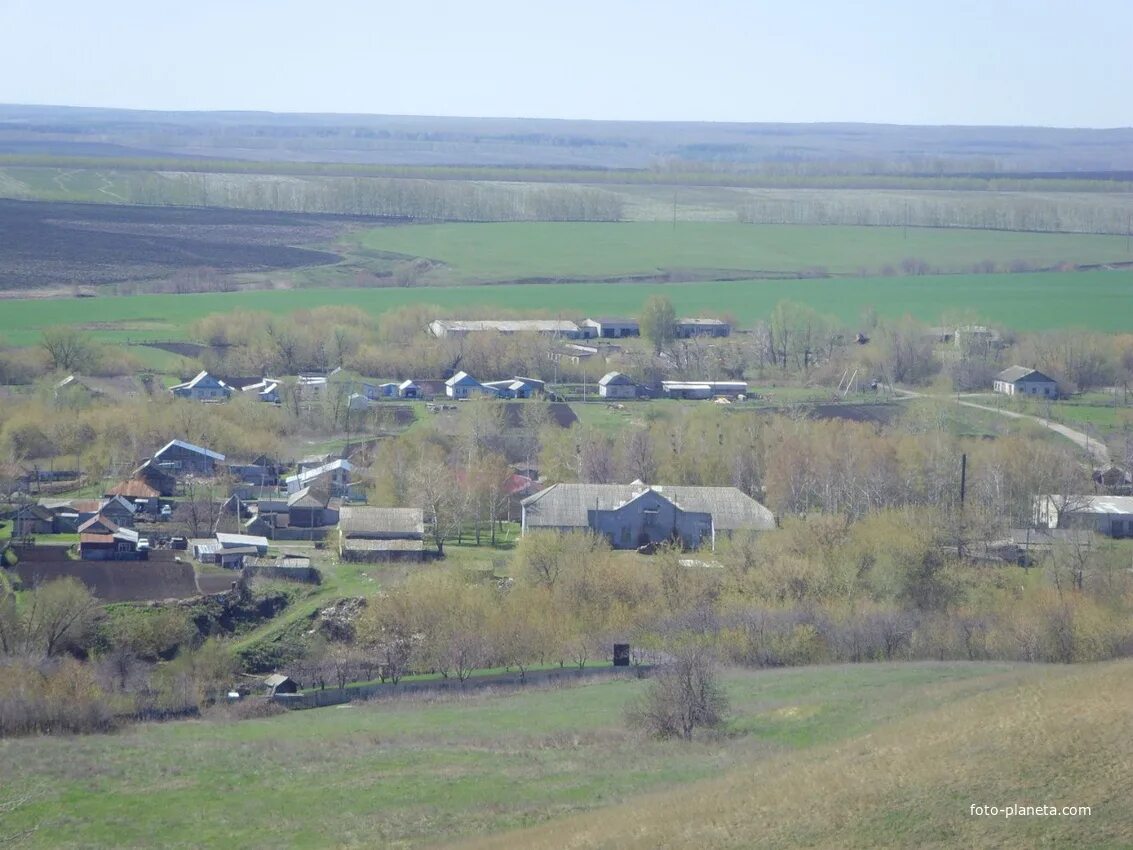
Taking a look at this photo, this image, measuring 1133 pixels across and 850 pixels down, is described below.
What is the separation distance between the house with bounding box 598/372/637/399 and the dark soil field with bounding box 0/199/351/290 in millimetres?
22882

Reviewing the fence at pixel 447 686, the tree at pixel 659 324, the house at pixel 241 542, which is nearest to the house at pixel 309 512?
the house at pixel 241 542

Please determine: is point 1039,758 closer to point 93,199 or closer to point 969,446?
point 969,446

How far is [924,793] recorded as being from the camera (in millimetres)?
11359

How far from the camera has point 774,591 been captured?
2072 cm

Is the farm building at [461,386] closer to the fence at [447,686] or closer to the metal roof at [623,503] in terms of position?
the metal roof at [623,503]

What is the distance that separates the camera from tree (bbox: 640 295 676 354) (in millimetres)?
44094

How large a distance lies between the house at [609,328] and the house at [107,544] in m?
24.8

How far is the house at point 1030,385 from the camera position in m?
37.6

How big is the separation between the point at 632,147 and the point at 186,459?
13386 cm

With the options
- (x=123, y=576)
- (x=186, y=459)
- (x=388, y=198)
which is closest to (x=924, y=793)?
(x=123, y=576)

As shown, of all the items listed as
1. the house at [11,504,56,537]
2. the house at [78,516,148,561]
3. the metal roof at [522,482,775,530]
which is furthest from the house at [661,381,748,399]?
the house at [11,504,56,537]

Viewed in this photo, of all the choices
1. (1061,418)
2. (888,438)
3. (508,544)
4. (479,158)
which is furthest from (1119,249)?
(479,158)

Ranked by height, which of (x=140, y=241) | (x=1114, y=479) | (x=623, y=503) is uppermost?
(x=140, y=241)

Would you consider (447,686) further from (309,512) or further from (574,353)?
(574,353)
